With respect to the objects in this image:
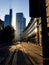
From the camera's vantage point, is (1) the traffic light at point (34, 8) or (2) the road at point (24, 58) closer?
(1) the traffic light at point (34, 8)

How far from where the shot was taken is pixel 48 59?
4.46 m

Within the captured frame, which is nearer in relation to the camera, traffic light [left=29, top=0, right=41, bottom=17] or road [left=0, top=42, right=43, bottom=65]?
traffic light [left=29, top=0, right=41, bottom=17]

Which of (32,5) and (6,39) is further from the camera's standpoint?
(6,39)

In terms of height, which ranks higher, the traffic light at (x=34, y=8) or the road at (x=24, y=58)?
the traffic light at (x=34, y=8)

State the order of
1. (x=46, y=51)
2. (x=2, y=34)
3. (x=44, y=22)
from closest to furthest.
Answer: (x=46, y=51)
(x=44, y=22)
(x=2, y=34)

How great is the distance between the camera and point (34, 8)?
461 cm

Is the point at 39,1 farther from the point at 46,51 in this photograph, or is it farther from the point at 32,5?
the point at 46,51

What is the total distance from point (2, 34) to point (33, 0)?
104 m

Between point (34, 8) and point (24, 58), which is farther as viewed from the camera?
point (24, 58)

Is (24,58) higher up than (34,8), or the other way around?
(34,8)

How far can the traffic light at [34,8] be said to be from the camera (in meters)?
4.54

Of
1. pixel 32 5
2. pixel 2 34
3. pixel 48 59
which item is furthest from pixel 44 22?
pixel 2 34

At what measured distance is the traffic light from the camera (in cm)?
454

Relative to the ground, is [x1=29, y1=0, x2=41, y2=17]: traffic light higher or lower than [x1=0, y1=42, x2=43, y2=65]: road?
higher
